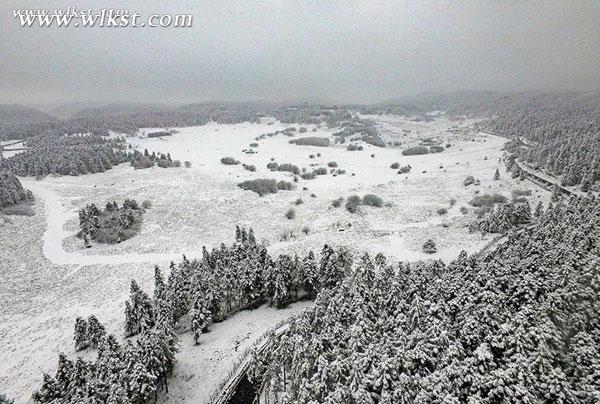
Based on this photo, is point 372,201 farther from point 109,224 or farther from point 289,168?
point 109,224

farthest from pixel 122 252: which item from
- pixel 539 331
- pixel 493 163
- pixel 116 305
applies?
pixel 493 163

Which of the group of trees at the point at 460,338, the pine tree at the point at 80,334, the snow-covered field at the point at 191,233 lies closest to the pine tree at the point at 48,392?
the snow-covered field at the point at 191,233

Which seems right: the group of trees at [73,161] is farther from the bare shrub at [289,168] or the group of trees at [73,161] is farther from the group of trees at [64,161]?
the bare shrub at [289,168]

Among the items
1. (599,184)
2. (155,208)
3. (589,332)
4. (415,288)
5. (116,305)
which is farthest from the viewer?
(155,208)

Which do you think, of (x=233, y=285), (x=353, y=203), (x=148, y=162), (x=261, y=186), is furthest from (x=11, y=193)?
(x=353, y=203)

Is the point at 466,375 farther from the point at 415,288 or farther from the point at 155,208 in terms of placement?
the point at 155,208

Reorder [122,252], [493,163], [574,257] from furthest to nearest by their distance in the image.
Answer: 1. [493,163]
2. [122,252]
3. [574,257]
